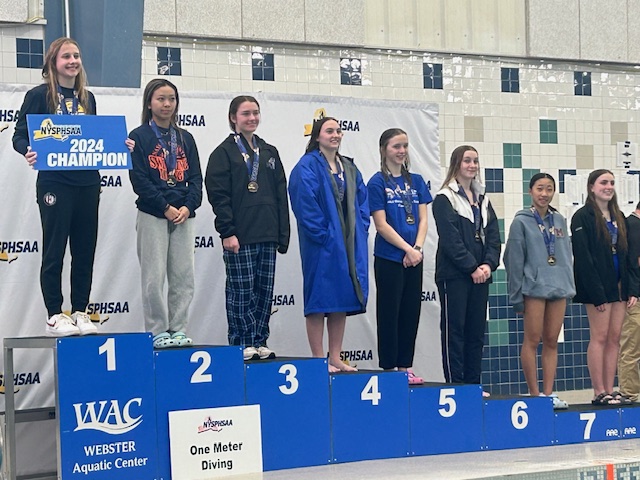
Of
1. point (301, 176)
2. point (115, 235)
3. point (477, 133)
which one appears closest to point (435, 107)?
point (477, 133)

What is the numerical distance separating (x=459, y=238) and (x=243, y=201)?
4.75 ft

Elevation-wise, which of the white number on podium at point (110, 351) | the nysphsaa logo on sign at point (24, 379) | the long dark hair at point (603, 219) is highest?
the long dark hair at point (603, 219)

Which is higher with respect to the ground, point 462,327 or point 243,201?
point 243,201

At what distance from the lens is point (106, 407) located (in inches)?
219

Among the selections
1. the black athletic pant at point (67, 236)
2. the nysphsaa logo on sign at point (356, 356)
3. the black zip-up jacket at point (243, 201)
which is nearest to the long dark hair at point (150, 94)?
the black zip-up jacket at point (243, 201)

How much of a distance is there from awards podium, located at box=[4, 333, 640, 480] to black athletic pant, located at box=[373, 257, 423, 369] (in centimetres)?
34

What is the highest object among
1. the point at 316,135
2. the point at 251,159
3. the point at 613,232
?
the point at 316,135

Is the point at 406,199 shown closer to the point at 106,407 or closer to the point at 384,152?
the point at 384,152

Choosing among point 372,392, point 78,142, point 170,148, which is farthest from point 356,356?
point 78,142

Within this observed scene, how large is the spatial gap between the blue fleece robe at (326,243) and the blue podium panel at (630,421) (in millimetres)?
2037

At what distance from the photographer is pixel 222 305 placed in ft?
24.6

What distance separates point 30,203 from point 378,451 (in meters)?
2.49

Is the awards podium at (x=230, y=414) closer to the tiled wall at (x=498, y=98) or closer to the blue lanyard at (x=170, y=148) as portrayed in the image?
the blue lanyard at (x=170, y=148)

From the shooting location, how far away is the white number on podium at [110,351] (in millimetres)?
5574
